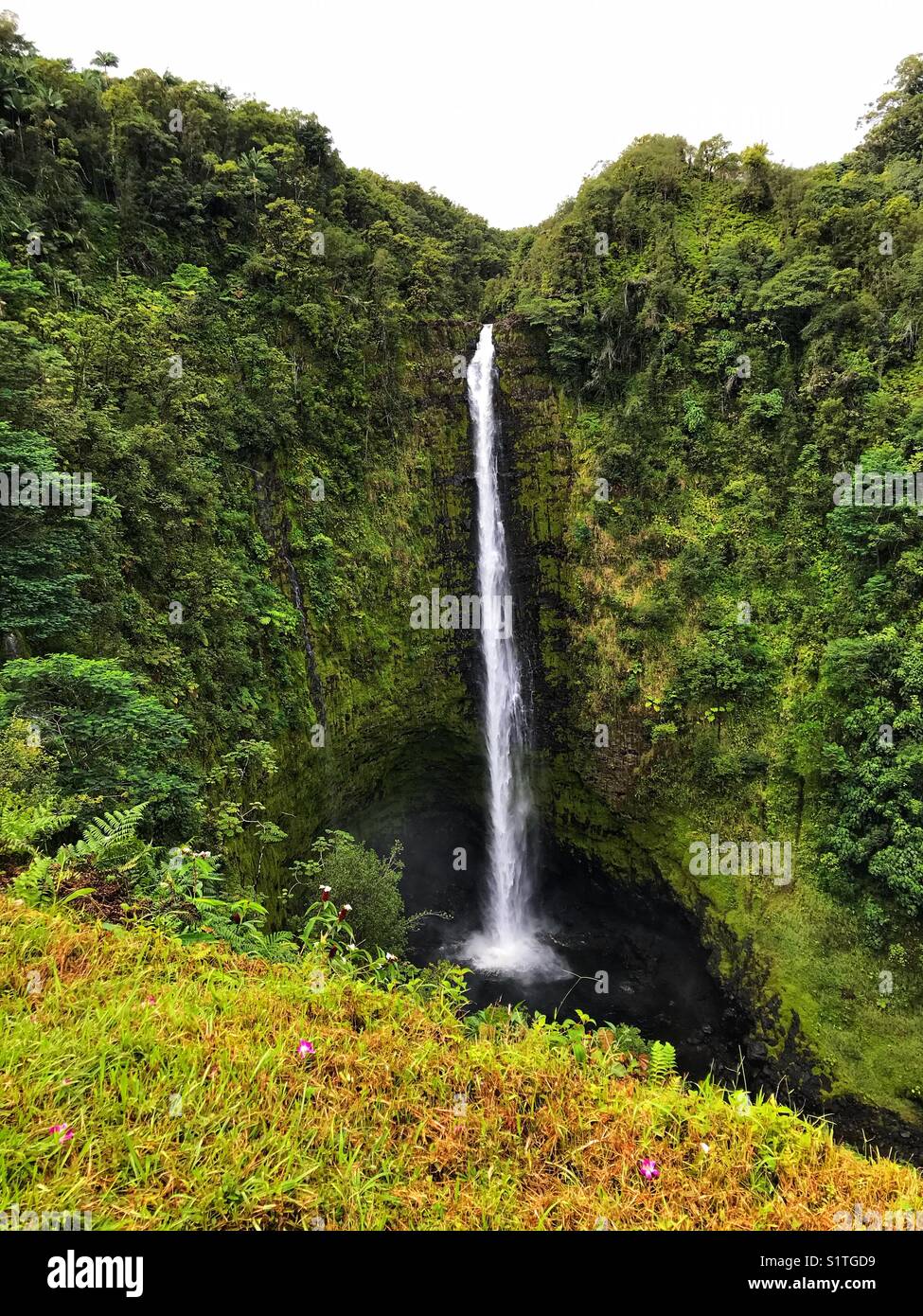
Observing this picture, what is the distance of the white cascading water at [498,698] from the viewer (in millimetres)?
17406

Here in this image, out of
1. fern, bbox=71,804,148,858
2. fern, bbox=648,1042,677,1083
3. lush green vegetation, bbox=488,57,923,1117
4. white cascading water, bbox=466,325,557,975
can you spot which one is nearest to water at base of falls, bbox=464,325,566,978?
white cascading water, bbox=466,325,557,975

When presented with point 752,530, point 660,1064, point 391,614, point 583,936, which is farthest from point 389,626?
point 660,1064

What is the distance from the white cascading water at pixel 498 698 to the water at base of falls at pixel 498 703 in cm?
3

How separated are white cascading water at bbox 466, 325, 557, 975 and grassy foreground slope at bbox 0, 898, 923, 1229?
14.1 m

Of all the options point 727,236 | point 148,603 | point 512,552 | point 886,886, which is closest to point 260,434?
point 148,603

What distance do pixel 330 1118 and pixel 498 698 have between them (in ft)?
49.6

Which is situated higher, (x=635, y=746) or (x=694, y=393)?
(x=694, y=393)

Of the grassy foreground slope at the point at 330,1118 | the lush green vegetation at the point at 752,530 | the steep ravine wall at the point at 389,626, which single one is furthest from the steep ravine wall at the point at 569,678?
the grassy foreground slope at the point at 330,1118

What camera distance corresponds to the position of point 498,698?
17609 mm

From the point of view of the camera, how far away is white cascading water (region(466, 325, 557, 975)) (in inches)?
685

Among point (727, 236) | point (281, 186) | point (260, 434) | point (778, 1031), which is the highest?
point (281, 186)

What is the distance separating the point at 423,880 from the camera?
17.6m
